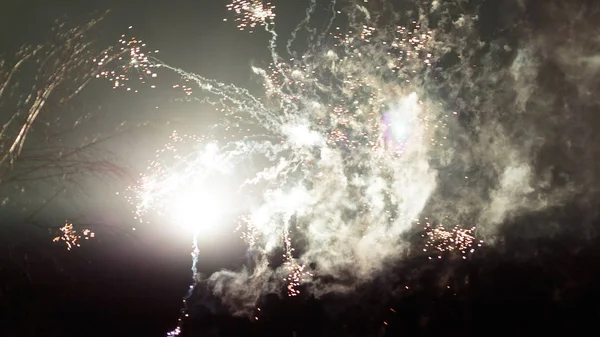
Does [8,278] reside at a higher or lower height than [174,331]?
lower

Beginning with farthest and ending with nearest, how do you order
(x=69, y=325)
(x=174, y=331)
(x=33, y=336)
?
(x=174, y=331) < (x=69, y=325) < (x=33, y=336)

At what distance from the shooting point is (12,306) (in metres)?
21.4

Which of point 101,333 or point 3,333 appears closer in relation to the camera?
point 3,333

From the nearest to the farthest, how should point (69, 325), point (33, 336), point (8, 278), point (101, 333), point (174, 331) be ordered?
point (8, 278)
point (33, 336)
point (69, 325)
point (101, 333)
point (174, 331)

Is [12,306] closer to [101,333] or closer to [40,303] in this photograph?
[40,303]

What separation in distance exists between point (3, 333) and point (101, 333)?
24.0 ft

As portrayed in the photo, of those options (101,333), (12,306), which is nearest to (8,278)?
(12,306)

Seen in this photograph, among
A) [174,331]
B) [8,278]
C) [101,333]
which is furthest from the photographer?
[174,331]

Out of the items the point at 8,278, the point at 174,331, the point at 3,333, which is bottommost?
the point at 3,333

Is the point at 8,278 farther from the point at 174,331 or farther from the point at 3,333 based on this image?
the point at 174,331

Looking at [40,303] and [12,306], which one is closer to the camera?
[12,306]

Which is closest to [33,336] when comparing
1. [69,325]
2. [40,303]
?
[40,303]

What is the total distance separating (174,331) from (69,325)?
21.3ft

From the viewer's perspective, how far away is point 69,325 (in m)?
25.8
